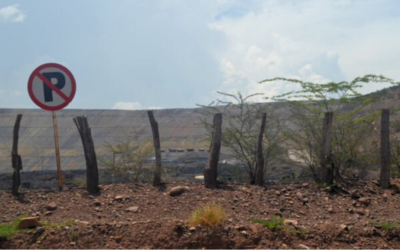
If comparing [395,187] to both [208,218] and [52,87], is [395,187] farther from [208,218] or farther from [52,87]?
[52,87]

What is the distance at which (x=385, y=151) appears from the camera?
10.1m

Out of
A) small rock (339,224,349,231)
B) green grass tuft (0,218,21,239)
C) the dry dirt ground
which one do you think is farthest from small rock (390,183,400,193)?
green grass tuft (0,218,21,239)

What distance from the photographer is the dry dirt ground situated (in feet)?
22.6

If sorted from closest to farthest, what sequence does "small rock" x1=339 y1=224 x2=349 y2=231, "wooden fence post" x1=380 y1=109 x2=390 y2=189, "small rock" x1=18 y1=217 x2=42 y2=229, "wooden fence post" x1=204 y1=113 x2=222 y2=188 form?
1. "small rock" x1=18 y1=217 x2=42 y2=229
2. "small rock" x1=339 y1=224 x2=349 y2=231
3. "wooden fence post" x1=204 y1=113 x2=222 y2=188
4. "wooden fence post" x1=380 y1=109 x2=390 y2=189

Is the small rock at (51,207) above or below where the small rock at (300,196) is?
above

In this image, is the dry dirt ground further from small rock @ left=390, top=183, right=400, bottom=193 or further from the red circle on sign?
the red circle on sign

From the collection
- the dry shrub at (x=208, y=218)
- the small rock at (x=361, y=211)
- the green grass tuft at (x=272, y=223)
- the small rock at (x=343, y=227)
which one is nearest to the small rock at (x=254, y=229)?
the green grass tuft at (x=272, y=223)

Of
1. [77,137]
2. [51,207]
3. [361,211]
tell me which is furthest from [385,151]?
[77,137]

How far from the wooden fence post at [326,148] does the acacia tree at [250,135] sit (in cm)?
109

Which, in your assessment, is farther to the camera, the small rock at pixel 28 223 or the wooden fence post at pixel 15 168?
the wooden fence post at pixel 15 168

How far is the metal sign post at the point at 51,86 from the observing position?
9.11m

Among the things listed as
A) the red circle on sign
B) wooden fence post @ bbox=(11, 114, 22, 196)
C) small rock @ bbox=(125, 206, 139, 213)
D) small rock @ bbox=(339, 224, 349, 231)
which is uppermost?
the red circle on sign

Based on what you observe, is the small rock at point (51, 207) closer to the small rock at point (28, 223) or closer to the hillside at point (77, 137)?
the small rock at point (28, 223)

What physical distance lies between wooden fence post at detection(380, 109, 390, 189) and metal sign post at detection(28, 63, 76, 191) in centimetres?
575
